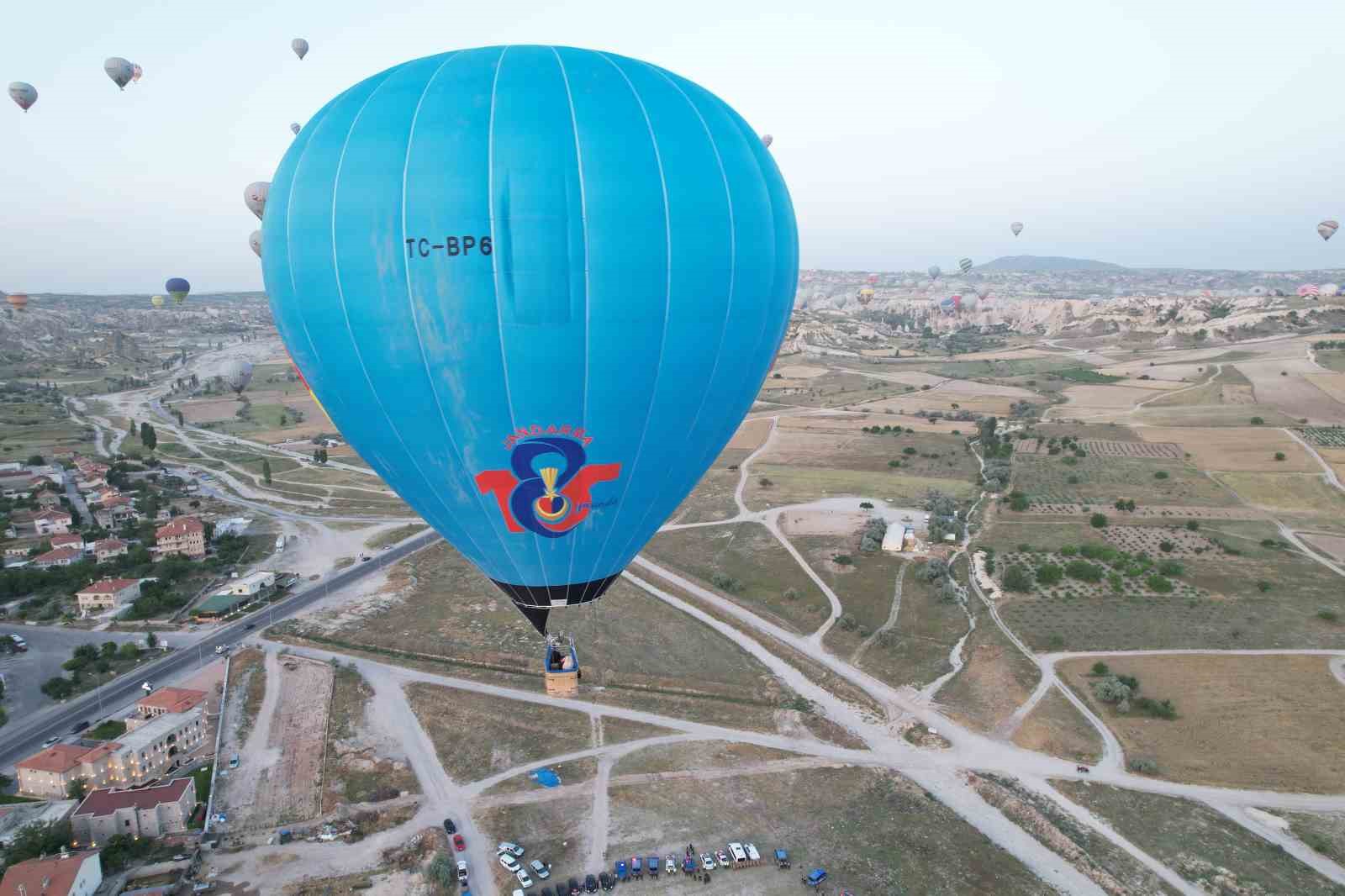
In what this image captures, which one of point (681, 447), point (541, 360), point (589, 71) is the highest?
point (589, 71)

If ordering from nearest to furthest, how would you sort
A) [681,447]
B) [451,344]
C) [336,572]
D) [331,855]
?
1. [451,344]
2. [681,447]
3. [331,855]
4. [336,572]

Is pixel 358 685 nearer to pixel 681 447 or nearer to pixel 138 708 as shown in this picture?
pixel 138 708

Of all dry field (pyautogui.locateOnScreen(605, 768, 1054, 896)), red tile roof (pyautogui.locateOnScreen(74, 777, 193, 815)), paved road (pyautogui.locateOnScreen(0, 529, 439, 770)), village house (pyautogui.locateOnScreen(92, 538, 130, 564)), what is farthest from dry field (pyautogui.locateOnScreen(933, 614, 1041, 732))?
village house (pyautogui.locateOnScreen(92, 538, 130, 564))

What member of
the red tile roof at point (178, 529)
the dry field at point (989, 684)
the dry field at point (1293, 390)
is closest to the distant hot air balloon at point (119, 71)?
the red tile roof at point (178, 529)

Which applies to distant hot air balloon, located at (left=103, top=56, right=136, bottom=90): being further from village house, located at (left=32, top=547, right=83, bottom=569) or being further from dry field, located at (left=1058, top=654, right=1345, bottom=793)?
dry field, located at (left=1058, top=654, right=1345, bottom=793)

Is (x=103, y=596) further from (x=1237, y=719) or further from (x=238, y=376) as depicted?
(x=1237, y=719)

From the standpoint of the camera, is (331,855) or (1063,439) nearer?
(331,855)

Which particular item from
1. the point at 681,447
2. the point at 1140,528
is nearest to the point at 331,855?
the point at 681,447
